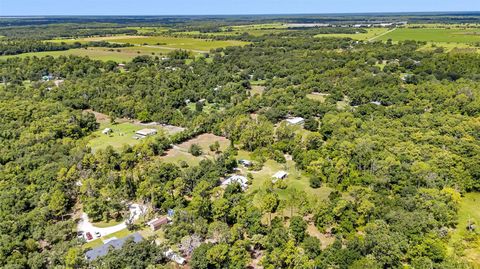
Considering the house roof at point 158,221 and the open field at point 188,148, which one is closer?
the house roof at point 158,221

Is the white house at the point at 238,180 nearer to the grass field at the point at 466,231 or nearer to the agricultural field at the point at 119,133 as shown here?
the agricultural field at the point at 119,133

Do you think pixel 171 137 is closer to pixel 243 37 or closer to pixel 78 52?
pixel 78 52

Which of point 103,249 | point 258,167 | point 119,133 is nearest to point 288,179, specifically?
point 258,167

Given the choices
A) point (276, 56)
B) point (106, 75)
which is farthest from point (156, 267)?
point (276, 56)

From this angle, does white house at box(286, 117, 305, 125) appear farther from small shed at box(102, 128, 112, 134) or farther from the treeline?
the treeline

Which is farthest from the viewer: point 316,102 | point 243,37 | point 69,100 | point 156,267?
point 243,37

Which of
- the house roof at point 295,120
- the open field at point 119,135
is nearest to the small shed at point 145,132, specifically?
the open field at point 119,135

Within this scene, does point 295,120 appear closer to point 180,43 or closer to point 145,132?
point 145,132
